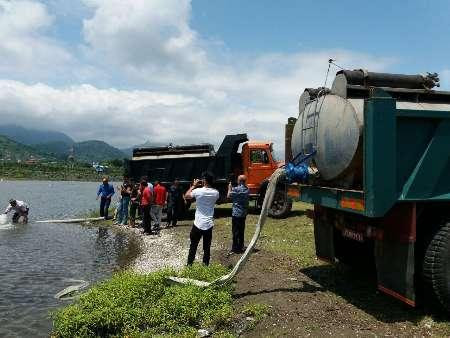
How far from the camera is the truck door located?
65.5 feet

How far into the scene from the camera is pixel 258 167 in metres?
20.0

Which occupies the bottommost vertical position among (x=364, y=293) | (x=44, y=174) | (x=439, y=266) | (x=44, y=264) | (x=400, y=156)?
(x=44, y=264)

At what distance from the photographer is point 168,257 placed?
1298 centimetres

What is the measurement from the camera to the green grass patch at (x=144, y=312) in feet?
22.2

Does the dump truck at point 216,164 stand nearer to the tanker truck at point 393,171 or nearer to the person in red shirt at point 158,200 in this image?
the person in red shirt at point 158,200

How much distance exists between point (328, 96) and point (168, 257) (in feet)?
23.0

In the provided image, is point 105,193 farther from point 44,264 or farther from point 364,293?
point 364,293

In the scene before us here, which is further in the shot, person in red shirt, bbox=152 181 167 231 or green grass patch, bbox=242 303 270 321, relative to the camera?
person in red shirt, bbox=152 181 167 231

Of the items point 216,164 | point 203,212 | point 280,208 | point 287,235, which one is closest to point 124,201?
point 216,164

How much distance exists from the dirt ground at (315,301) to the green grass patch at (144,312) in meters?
0.54

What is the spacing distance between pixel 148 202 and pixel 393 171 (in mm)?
12813

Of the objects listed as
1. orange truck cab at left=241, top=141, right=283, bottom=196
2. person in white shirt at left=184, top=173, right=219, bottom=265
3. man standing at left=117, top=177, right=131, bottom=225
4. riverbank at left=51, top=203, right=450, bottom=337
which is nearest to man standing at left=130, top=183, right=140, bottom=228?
man standing at left=117, top=177, right=131, bottom=225

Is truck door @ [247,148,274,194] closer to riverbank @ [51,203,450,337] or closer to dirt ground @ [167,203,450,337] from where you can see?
riverbank @ [51,203,450,337]

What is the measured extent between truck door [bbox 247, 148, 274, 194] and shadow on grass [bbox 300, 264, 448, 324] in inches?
391
